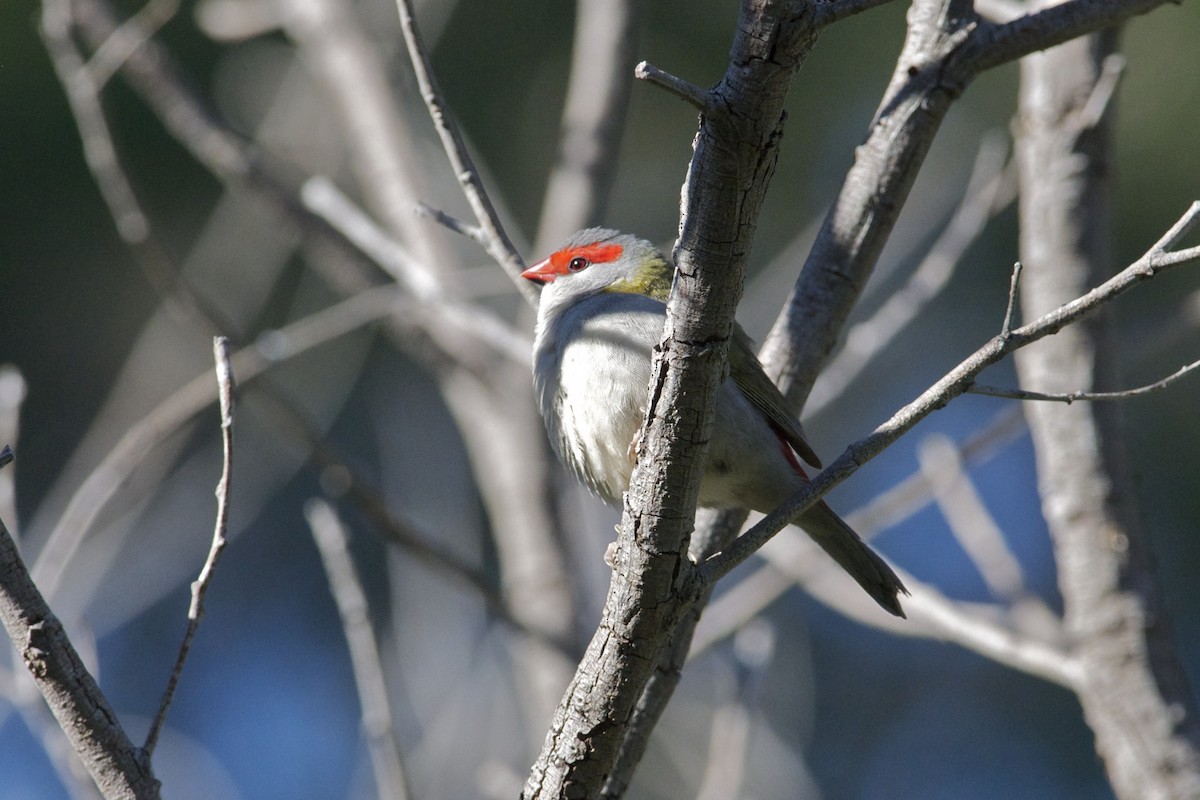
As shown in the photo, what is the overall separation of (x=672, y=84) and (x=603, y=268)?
8.20ft

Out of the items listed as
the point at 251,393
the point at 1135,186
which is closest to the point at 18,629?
the point at 251,393

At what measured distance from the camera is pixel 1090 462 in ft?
12.7

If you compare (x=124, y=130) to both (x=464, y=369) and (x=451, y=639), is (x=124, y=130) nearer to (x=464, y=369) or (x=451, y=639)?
(x=464, y=369)

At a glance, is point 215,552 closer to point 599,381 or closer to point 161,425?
point 599,381

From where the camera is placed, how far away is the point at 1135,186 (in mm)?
8586

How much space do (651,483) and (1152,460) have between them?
28.1 feet

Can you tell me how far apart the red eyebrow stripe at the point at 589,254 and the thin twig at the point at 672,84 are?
8.24ft

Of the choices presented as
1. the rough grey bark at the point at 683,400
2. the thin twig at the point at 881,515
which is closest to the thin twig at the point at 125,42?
the thin twig at the point at 881,515

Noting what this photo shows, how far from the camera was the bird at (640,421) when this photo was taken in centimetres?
324

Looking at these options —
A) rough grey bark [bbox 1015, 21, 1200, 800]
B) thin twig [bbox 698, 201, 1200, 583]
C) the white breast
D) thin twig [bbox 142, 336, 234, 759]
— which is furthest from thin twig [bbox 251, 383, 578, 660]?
rough grey bark [bbox 1015, 21, 1200, 800]

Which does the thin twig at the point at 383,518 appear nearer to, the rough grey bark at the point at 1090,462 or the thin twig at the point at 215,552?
the thin twig at the point at 215,552

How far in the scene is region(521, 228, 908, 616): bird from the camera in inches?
128

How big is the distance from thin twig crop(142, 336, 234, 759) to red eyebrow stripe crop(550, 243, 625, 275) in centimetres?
211

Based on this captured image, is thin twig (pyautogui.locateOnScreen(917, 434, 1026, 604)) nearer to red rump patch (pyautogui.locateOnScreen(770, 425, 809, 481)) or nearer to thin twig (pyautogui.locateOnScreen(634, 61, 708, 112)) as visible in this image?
red rump patch (pyautogui.locateOnScreen(770, 425, 809, 481))
